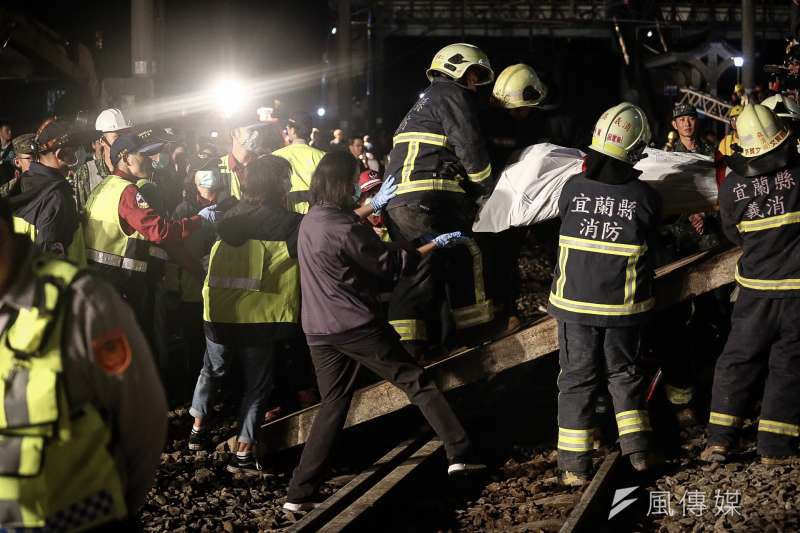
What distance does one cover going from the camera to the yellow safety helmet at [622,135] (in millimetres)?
6348

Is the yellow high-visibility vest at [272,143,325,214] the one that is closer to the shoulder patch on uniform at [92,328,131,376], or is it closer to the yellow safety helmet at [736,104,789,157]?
the yellow safety helmet at [736,104,789,157]

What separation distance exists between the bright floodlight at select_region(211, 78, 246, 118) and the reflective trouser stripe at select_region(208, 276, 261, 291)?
6.00 meters

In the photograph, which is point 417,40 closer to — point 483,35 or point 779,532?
point 483,35

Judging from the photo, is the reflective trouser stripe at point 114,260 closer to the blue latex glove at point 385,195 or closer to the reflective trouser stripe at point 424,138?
the blue latex glove at point 385,195

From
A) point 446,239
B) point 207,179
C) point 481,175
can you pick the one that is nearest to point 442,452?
point 446,239

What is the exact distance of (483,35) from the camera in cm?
3512

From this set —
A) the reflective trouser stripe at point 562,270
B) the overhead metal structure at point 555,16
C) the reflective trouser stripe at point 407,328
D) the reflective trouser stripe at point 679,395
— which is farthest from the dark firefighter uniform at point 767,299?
the overhead metal structure at point 555,16

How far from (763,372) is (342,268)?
2987 mm

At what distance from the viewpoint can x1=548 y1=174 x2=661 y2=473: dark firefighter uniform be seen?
6.29 meters

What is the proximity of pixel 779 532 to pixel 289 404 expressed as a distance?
4.09 metres

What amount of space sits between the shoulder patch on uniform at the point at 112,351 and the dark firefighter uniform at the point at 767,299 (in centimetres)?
477

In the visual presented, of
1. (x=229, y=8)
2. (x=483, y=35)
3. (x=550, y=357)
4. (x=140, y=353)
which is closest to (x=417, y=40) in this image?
(x=483, y=35)

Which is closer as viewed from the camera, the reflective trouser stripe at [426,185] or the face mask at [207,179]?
the reflective trouser stripe at [426,185]

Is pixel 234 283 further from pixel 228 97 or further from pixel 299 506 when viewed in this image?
pixel 228 97
